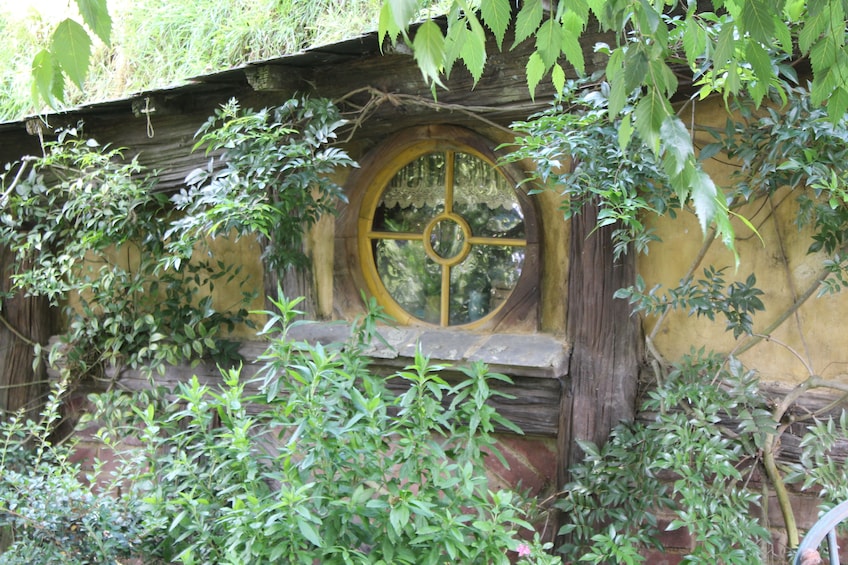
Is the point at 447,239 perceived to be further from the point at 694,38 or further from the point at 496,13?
the point at 496,13

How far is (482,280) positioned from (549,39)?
214 centimetres

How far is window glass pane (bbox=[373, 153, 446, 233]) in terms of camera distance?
3.82 m

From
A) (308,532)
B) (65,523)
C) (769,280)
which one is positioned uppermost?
(769,280)

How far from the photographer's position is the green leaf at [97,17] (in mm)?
1264

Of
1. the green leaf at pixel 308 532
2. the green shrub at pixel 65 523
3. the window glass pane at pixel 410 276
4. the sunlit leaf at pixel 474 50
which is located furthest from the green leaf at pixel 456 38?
the green shrub at pixel 65 523

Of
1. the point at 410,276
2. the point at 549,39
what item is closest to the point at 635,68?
the point at 549,39

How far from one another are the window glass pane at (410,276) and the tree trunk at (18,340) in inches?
86.6

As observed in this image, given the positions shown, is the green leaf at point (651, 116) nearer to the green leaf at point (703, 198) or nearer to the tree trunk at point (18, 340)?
the green leaf at point (703, 198)

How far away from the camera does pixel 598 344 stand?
3.26 m

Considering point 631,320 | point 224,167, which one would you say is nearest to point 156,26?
point 224,167

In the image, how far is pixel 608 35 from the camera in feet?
10.0

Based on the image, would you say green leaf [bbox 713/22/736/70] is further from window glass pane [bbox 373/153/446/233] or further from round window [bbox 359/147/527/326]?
window glass pane [bbox 373/153/446/233]

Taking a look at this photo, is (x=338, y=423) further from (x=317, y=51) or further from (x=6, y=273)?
(x=6, y=273)

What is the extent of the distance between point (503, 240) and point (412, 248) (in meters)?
0.49
